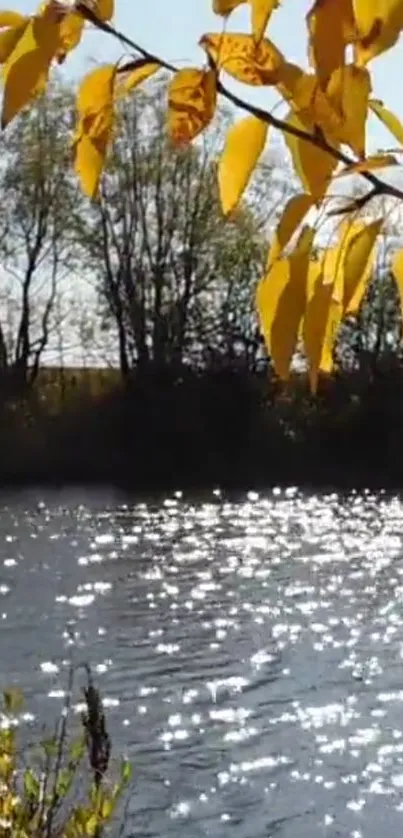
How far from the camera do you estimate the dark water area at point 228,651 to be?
34.3ft

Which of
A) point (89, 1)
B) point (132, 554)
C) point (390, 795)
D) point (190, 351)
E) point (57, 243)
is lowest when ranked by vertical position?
point (390, 795)

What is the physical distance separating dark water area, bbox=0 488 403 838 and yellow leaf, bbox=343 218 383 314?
7.64 metres

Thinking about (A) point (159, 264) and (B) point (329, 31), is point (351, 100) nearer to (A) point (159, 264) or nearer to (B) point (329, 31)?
(B) point (329, 31)

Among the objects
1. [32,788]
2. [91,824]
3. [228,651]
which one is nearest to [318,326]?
[91,824]

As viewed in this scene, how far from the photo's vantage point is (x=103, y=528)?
74.2ft

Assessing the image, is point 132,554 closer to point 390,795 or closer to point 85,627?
point 85,627

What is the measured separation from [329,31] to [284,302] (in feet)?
0.39

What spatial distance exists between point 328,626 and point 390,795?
201 inches

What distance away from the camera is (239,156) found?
27.1 inches

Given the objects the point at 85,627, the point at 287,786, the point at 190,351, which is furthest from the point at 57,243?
the point at 287,786

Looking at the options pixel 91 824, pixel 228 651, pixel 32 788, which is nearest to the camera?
pixel 91 824

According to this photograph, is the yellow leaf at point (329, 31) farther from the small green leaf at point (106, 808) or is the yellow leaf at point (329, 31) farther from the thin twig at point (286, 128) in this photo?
the small green leaf at point (106, 808)

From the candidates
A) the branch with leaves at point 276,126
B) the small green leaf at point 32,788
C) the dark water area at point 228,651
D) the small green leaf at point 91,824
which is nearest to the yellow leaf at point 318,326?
the branch with leaves at point 276,126

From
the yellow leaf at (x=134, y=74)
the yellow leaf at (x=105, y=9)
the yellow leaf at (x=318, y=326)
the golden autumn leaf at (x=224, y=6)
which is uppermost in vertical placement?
the yellow leaf at (x=105, y=9)
